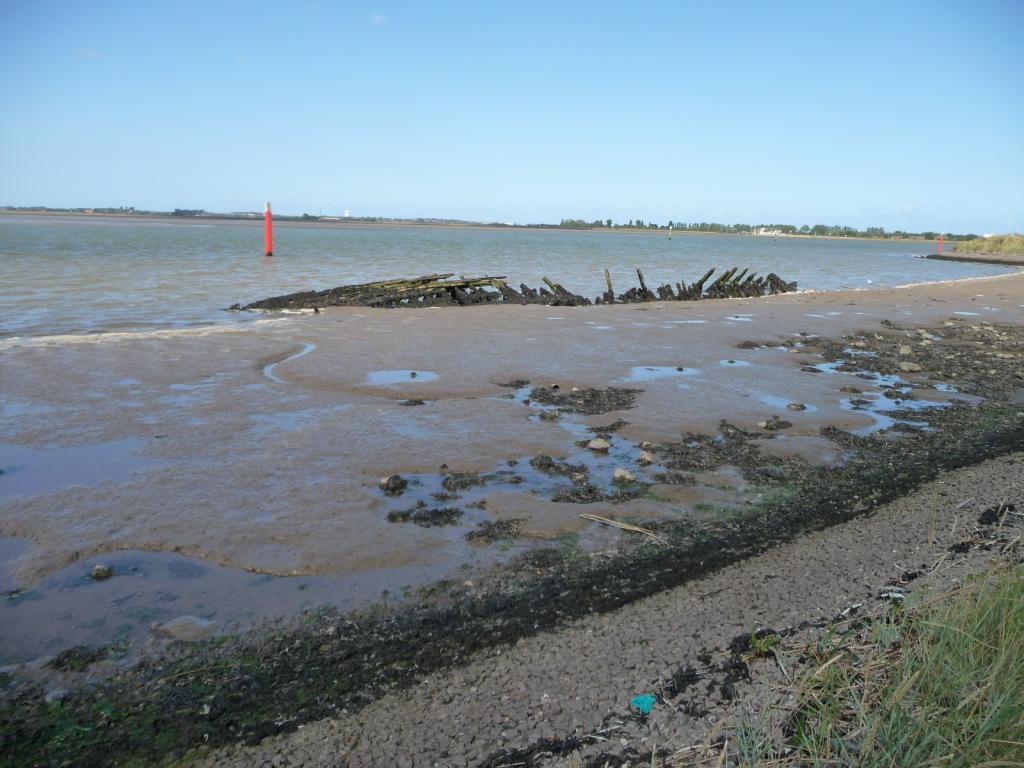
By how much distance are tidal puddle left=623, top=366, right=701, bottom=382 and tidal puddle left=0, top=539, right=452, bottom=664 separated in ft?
21.3

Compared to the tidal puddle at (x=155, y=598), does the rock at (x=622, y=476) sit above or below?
above

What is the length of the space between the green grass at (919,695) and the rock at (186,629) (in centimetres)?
273

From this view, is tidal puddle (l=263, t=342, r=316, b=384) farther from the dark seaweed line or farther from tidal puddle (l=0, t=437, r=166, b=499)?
the dark seaweed line

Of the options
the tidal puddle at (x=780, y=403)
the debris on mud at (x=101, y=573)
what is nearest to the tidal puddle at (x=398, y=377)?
the tidal puddle at (x=780, y=403)

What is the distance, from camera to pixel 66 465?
651cm

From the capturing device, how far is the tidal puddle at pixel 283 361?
33.3ft

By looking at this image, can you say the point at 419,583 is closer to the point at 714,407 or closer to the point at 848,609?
the point at 848,609

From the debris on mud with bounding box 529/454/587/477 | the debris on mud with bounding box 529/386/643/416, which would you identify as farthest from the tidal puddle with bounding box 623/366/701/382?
the debris on mud with bounding box 529/454/587/477

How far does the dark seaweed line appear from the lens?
3104 millimetres

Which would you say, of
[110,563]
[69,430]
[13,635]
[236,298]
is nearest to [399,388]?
[69,430]

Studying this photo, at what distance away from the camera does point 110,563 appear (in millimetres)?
4734

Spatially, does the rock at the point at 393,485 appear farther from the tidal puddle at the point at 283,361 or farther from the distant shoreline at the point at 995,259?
the distant shoreline at the point at 995,259

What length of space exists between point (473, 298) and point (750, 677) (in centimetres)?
1934

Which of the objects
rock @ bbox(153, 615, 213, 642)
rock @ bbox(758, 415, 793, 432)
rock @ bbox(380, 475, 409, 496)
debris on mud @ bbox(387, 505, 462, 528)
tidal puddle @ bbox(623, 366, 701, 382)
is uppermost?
tidal puddle @ bbox(623, 366, 701, 382)
